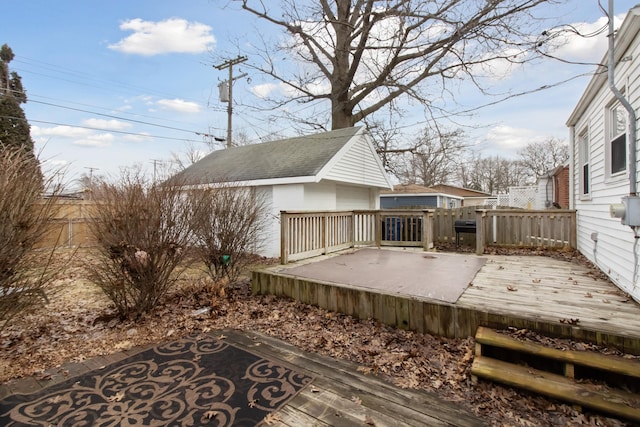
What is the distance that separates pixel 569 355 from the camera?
252cm

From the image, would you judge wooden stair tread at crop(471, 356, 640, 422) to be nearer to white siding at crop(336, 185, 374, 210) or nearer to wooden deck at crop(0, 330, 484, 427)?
wooden deck at crop(0, 330, 484, 427)

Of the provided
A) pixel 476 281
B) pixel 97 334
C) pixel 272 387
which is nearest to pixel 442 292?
pixel 476 281

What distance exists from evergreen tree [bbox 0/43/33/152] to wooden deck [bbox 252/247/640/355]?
15.3 meters

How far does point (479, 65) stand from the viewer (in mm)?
8461

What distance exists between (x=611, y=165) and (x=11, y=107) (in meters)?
21.6

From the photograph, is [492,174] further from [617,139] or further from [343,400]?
[343,400]

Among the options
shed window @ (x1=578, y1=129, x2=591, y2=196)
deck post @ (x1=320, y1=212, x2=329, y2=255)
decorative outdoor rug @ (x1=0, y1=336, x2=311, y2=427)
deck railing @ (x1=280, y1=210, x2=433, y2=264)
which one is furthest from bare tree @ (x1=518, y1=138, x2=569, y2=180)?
decorative outdoor rug @ (x1=0, y1=336, x2=311, y2=427)

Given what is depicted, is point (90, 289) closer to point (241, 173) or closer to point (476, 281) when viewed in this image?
point (241, 173)

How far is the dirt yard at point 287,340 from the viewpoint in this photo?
2385 millimetres

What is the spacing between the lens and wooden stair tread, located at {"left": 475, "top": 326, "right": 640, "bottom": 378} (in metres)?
2.33

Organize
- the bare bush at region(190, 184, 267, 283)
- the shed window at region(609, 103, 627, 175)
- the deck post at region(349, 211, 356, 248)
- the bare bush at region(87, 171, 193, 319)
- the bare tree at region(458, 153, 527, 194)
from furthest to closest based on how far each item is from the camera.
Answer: the bare tree at region(458, 153, 527, 194), the deck post at region(349, 211, 356, 248), the bare bush at region(190, 184, 267, 283), the shed window at region(609, 103, 627, 175), the bare bush at region(87, 171, 193, 319)

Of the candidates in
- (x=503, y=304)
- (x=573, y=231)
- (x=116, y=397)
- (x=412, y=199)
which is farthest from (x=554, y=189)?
(x=116, y=397)

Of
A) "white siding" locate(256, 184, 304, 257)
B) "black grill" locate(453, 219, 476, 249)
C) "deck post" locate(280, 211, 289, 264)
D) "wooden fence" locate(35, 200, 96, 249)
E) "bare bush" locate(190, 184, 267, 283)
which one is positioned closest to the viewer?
"wooden fence" locate(35, 200, 96, 249)

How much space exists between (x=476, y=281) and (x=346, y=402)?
295cm
